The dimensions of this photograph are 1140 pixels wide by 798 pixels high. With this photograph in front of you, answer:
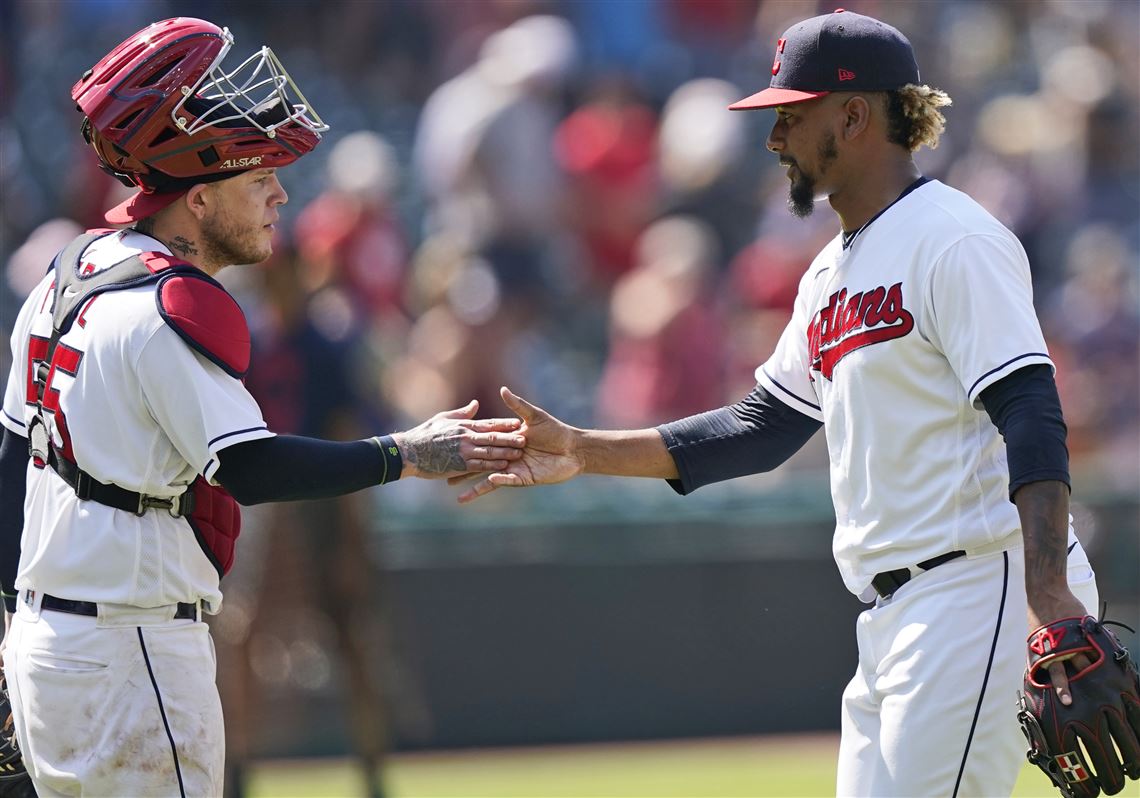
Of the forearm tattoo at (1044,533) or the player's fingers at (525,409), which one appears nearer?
the forearm tattoo at (1044,533)

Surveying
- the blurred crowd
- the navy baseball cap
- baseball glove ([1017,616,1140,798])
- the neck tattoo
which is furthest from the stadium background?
baseball glove ([1017,616,1140,798])

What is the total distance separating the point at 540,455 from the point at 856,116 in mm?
1293

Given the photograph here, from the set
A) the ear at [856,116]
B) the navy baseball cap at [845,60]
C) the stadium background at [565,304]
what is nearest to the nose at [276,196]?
the navy baseball cap at [845,60]

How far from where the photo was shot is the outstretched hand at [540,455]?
4.48 m

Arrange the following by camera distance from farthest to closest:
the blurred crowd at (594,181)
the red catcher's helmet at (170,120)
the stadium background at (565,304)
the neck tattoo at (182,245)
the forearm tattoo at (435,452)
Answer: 1. the blurred crowd at (594,181)
2. the stadium background at (565,304)
3. the forearm tattoo at (435,452)
4. the neck tattoo at (182,245)
5. the red catcher's helmet at (170,120)

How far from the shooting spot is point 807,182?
13.5ft

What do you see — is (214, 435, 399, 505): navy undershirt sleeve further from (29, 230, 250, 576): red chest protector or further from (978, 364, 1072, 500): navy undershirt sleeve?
(978, 364, 1072, 500): navy undershirt sleeve

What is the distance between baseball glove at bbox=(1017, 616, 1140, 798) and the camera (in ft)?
11.0

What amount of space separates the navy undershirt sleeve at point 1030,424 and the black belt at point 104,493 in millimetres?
1874

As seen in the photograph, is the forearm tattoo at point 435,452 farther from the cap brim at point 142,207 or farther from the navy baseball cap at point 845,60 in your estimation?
the navy baseball cap at point 845,60

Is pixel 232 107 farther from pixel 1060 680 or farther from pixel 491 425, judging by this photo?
pixel 1060 680

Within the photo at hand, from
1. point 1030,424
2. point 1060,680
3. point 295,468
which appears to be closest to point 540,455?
point 295,468

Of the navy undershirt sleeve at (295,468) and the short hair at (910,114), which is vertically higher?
the short hair at (910,114)

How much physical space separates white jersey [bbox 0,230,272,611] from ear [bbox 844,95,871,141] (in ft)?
5.32
